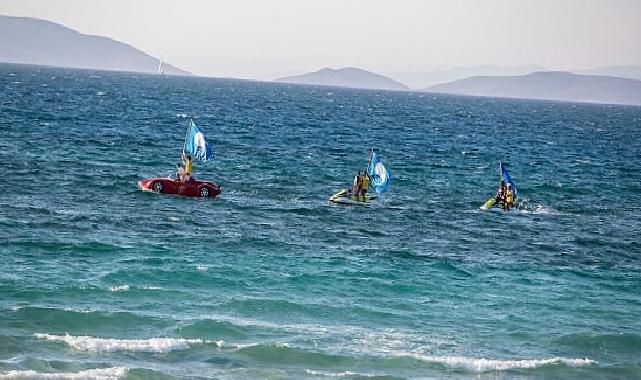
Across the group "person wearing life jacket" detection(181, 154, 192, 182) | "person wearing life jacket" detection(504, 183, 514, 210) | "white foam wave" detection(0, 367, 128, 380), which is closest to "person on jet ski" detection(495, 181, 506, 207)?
"person wearing life jacket" detection(504, 183, 514, 210)

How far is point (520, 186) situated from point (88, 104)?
7294 centimetres

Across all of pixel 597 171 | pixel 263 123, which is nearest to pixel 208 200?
pixel 597 171

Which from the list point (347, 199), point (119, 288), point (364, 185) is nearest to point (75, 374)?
point (119, 288)

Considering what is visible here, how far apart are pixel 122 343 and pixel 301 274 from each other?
→ 399 inches

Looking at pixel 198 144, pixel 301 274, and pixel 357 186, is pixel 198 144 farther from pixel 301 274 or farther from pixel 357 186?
pixel 301 274

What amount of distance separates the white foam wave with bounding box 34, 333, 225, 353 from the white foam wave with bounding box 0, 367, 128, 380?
6.35ft

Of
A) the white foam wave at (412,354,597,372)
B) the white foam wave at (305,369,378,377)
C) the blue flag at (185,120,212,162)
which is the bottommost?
the white foam wave at (305,369,378,377)

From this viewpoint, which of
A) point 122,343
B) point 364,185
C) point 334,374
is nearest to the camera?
point 334,374

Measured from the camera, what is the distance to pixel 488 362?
85.0 ft

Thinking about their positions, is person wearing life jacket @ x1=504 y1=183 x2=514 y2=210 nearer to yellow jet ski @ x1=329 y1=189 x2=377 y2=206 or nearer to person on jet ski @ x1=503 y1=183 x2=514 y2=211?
person on jet ski @ x1=503 y1=183 x2=514 y2=211

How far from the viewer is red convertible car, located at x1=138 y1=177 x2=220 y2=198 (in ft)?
162

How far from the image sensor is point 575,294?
34500 mm

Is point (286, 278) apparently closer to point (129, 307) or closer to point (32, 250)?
point (129, 307)

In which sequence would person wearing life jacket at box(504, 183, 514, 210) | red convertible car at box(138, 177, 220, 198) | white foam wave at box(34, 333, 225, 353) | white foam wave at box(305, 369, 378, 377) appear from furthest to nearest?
person wearing life jacket at box(504, 183, 514, 210), red convertible car at box(138, 177, 220, 198), white foam wave at box(34, 333, 225, 353), white foam wave at box(305, 369, 378, 377)
